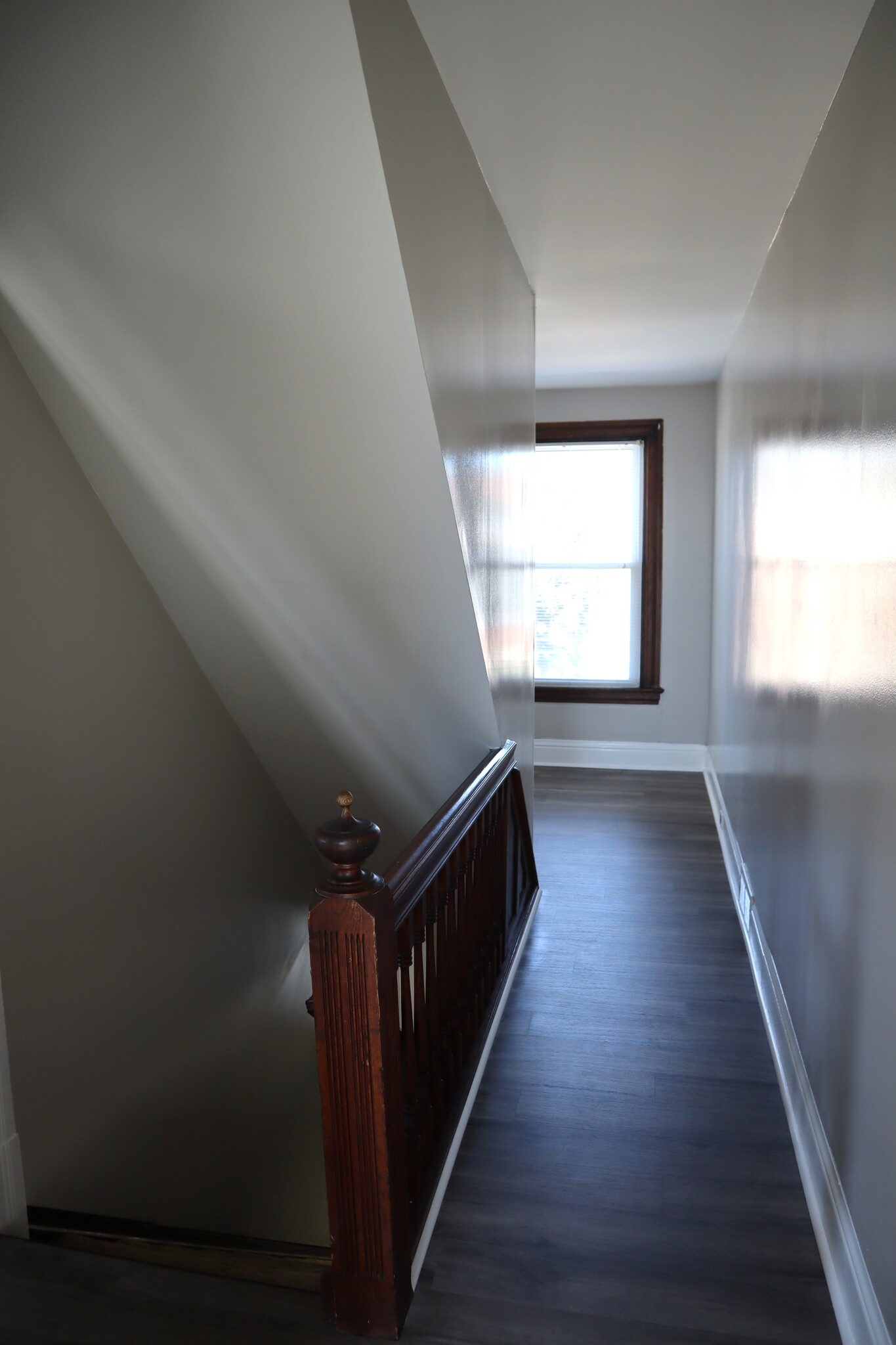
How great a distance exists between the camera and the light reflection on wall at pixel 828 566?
5.26ft

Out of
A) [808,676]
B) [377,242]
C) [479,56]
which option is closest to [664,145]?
[479,56]

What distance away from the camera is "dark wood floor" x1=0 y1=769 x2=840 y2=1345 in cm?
172

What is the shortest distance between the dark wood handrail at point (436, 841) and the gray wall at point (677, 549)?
11.0ft

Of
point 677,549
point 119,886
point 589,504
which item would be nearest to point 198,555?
point 119,886

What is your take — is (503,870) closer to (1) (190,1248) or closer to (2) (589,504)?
(1) (190,1248)

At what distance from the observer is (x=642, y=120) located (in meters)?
2.30

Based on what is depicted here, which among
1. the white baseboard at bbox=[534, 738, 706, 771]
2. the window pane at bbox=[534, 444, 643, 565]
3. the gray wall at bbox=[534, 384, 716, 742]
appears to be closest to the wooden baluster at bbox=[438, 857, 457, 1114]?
the gray wall at bbox=[534, 384, 716, 742]

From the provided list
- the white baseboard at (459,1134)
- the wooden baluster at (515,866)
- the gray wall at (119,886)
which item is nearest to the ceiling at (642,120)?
the gray wall at (119,886)

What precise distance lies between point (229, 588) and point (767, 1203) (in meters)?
2.11

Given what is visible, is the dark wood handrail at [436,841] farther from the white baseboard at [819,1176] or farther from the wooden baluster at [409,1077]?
the white baseboard at [819,1176]

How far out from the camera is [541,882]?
167 inches

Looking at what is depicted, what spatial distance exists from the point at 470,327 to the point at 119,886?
6.02ft

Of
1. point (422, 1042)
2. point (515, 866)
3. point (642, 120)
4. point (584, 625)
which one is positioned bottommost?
point (515, 866)

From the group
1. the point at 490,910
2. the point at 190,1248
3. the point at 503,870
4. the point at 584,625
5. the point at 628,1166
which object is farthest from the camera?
the point at 584,625
